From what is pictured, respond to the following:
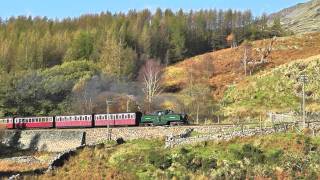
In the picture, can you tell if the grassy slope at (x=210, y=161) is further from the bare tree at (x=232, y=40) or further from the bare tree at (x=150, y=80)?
the bare tree at (x=232, y=40)

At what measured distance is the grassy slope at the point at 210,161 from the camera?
36906 millimetres

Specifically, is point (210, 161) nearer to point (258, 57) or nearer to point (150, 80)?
point (150, 80)

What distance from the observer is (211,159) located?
39.3 metres

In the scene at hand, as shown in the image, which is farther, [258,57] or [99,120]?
[258,57]

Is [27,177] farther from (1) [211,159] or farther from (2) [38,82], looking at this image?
(2) [38,82]

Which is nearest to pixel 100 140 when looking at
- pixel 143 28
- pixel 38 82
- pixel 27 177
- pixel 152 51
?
pixel 27 177

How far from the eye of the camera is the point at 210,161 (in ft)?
128

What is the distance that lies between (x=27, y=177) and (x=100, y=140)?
17286mm

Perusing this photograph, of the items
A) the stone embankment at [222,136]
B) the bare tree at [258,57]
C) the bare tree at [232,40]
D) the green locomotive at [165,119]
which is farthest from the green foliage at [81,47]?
the stone embankment at [222,136]

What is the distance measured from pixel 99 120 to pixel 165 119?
9451mm

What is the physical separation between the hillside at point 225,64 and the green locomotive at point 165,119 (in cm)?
2926

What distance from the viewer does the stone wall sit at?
60.6 m

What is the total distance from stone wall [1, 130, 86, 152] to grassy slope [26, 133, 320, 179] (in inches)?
534

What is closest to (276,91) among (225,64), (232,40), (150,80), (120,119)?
(120,119)
